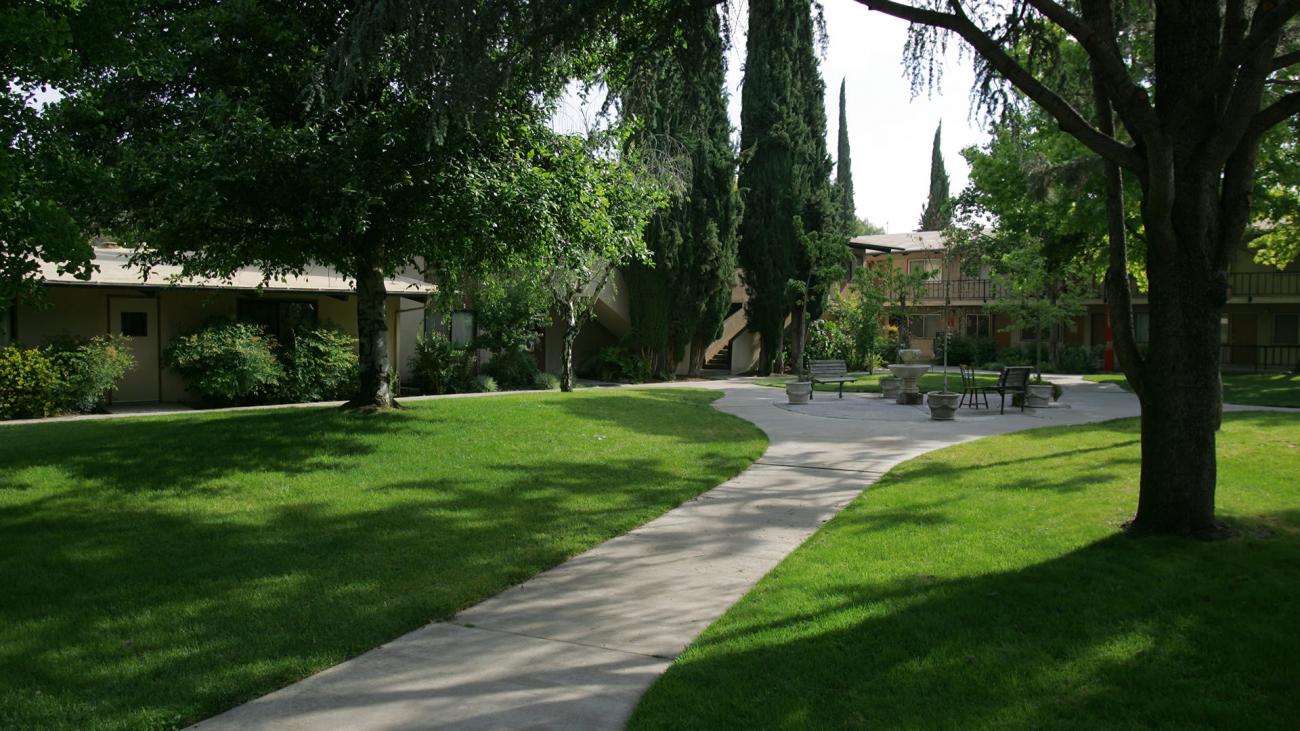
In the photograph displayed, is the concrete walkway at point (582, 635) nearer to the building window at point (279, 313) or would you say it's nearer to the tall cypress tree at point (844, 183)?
the building window at point (279, 313)

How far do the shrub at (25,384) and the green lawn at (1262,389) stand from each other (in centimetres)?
2365

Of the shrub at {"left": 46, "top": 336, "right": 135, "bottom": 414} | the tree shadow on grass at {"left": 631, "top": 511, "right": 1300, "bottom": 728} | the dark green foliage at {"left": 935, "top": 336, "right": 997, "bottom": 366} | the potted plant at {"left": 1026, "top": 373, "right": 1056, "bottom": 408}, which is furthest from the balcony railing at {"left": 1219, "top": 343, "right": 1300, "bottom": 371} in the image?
the shrub at {"left": 46, "top": 336, "right": 135, "bottom": 414}

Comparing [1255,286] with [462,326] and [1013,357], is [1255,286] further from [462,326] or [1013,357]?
[462,326]

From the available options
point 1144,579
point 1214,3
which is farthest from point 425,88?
point 1144,579

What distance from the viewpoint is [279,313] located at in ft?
69.7

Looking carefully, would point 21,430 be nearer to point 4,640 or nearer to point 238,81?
point 238,81

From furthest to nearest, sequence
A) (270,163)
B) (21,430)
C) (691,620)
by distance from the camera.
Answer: (21,430) < (270,163) < (691,620)

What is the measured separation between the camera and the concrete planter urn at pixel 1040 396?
771 inches

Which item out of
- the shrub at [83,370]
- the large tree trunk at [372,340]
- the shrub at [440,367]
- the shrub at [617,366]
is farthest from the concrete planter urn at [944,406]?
the shrub at [83,370]

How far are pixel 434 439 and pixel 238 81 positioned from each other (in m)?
5.22

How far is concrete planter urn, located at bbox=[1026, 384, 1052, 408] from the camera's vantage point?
19594 mm

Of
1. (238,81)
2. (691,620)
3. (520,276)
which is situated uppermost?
(238,81)

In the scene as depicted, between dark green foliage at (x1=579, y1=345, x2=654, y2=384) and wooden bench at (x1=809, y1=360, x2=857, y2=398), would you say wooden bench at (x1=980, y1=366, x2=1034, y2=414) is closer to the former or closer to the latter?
wooden bench at (x1=809, y1=360, x2=857, y2=398)

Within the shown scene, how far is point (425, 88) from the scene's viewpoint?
30.4 feet
